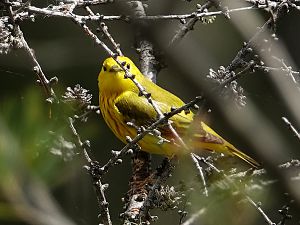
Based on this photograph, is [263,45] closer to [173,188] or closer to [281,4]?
[281,4]

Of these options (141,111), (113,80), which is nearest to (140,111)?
(141,111)

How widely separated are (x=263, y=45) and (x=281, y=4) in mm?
865

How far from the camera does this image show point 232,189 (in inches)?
36.9

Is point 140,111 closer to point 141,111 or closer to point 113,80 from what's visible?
point 141,111

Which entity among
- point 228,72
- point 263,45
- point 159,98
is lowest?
point 263,45

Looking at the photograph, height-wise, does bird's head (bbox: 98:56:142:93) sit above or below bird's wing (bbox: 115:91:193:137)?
above

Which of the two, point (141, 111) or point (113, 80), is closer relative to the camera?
point (141, 111)

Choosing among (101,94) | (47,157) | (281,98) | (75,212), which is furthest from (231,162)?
(101,94)

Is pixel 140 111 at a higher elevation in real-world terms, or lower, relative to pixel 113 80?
lower

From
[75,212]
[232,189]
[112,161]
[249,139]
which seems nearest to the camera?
[249,139]

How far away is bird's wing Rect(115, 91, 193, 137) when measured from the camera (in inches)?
116

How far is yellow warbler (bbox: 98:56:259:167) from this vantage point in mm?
2865

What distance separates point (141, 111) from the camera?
10.1ft

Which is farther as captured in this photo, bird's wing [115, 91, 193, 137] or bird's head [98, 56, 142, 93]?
bird's head [98, 56, 142, 93]
